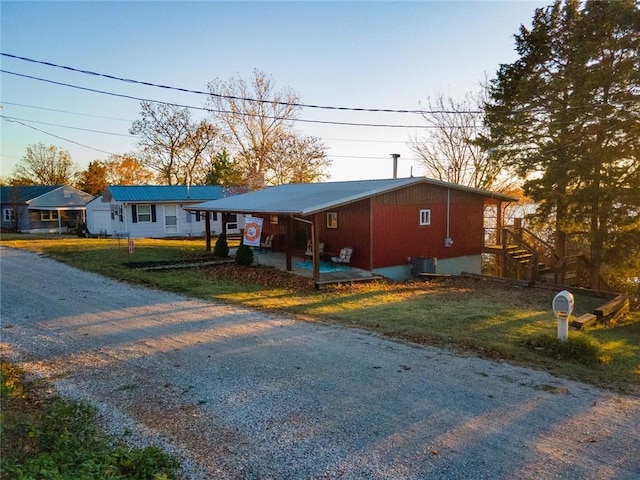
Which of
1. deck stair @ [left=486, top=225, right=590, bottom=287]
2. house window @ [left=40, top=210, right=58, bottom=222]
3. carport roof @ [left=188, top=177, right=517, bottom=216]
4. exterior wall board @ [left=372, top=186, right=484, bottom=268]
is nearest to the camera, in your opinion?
carport roof @ [left=188, top=177, right=517, bottom=216]

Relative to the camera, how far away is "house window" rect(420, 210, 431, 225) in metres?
16.5

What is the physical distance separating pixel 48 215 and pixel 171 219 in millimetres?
14305

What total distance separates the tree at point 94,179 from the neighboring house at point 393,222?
32798 millimetres

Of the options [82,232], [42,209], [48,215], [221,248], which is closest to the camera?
[221,248]

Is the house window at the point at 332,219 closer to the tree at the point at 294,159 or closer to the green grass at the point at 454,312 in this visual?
the green grass at the point at 454,312

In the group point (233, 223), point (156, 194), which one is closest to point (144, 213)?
point (156, 194)

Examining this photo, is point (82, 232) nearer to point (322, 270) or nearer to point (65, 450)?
point (322, 270)

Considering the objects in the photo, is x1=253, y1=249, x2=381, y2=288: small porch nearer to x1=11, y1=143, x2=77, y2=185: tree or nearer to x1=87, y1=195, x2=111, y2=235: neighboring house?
→ x1=87, y1=195, x2=111, y2=235: neighboring house

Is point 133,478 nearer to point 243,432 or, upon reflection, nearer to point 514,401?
point 243,432

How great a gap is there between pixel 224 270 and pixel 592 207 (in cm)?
1309

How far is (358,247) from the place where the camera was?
15.4 meters

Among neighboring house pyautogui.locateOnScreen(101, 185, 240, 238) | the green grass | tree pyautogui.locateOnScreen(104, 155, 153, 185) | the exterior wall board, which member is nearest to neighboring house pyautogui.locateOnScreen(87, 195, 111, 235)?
neighboring house pyautogui.locateOnScreen(101, 185, 240, 238)

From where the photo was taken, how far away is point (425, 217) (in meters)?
16.6

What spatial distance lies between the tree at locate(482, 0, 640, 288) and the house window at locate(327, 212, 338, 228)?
7868mm
